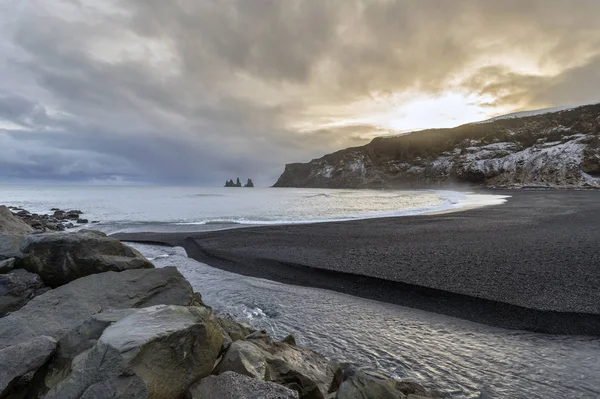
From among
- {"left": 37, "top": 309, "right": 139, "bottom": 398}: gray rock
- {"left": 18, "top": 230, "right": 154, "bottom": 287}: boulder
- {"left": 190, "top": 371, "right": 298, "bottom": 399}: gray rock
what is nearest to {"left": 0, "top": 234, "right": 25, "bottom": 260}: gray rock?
{"left": 18, "top": 230, "right": 154, "bottom": 287}: boulder

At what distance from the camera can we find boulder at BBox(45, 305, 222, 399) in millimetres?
3137

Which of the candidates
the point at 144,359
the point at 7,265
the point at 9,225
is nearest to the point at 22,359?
the point at 144,359

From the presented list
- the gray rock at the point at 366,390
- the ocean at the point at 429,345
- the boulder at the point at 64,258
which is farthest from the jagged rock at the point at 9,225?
the gray rock at the point at 366,390

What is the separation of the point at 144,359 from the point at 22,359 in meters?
1.76

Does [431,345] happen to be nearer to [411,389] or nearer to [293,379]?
[411,389]

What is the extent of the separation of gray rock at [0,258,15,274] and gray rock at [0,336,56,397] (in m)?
4.57

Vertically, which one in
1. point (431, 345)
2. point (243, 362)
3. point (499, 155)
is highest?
point (499, 155)

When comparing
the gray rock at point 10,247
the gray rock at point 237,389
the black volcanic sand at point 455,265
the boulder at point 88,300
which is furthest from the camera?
the black volcanic sand at point 455,265

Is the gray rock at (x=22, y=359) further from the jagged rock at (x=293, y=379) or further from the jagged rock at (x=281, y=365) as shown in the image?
the jagged rock at (x=293, y=379)

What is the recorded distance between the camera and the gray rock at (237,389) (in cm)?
341

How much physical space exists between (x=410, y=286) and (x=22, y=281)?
33.2ft

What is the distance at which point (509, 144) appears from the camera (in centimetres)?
13288

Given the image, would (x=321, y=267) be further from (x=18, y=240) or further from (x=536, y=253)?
(x=18, y=240)

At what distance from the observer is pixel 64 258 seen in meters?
7.66
